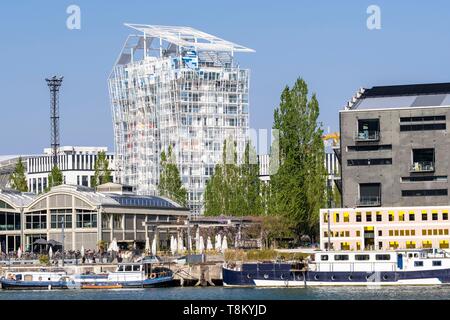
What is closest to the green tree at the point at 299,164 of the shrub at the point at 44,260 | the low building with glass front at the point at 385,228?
the low building with glass front at the point at 385,228

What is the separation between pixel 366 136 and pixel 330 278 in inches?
1270

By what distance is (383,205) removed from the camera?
118375 millimetres

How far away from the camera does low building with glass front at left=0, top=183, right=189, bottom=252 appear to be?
120938 mm

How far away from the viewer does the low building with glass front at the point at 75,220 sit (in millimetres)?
120938

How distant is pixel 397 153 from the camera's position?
118125 millimetres

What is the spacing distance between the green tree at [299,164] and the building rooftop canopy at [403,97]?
7122mm

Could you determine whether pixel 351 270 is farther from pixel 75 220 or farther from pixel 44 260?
pixel 75 220

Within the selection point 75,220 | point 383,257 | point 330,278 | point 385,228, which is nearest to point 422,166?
point 385,228

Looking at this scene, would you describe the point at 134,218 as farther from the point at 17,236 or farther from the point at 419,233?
the point at 419,233

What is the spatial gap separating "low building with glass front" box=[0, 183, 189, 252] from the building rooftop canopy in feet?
83.4

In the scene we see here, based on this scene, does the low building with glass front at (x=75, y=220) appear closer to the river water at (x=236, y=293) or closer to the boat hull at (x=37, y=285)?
the boat hull at (x=37, y=285)

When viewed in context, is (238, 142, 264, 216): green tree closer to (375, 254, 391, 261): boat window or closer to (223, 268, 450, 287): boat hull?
(223, 268, 450, 287): boat hull
